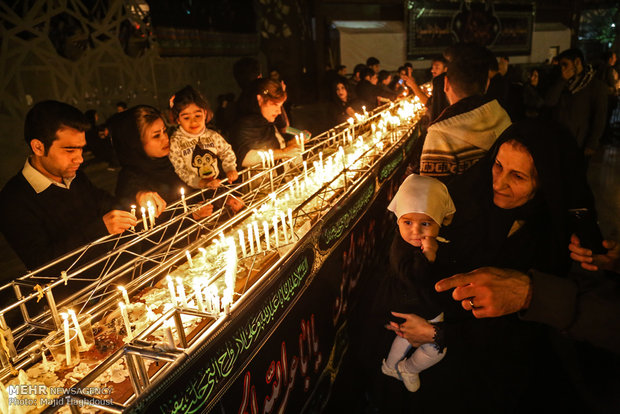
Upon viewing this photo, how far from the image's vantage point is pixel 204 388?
1340mm

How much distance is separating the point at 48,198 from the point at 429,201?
2352mm

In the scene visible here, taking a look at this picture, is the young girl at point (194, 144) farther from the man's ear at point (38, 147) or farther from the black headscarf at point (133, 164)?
the man's ear at point (38, 147)

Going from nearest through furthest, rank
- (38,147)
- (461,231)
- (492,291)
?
(492,291), (461,231), (38,147)

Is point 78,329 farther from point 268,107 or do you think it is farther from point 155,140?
point 268,107

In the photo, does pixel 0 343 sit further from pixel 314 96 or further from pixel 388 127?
pixel 314 96

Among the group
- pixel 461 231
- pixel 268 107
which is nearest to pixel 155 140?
pixel 268 107

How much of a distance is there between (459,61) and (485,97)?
14.9 inches

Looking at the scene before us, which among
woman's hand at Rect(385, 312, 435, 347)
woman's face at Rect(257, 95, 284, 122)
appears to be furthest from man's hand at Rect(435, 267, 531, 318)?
woman's face at Rect(257, 95, 284, 122)

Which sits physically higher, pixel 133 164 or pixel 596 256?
pixel 133 164

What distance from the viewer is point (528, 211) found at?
6.04ft

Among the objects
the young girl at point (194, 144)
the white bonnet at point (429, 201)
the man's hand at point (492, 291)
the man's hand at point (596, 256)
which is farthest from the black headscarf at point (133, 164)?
the man's hand at point (596, 256)

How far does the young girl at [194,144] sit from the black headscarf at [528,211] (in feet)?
6.55

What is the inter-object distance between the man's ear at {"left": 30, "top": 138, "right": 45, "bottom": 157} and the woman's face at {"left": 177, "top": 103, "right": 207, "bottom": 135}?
119 centimetres

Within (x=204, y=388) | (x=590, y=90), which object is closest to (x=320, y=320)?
(x=204, y=388)
